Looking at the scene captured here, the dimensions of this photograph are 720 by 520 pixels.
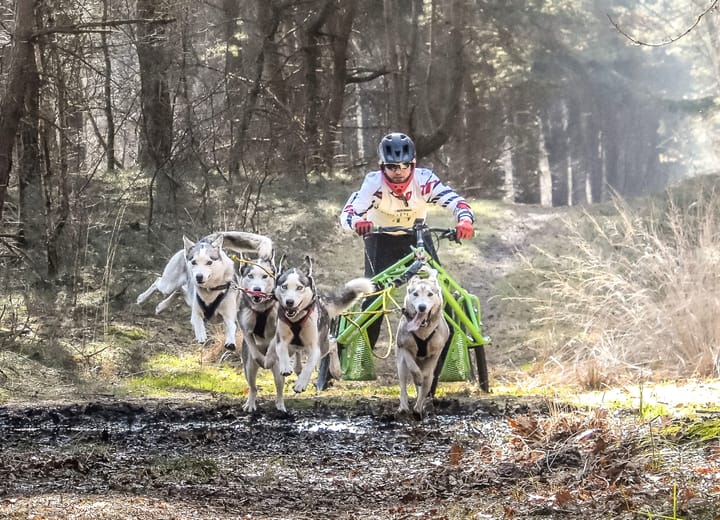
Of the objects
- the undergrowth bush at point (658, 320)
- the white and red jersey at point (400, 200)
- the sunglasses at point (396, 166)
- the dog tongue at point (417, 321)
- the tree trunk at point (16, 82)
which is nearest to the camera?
the dog tongue at point (417, 321)

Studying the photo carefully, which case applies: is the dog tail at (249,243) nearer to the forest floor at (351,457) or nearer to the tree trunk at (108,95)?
the forest floor at (351,457)

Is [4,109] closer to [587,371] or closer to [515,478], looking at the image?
[587,371]

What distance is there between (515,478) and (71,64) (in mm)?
9145

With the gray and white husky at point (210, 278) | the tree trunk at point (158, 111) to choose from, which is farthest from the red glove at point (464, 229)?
the tree trunk at point (158, 111)

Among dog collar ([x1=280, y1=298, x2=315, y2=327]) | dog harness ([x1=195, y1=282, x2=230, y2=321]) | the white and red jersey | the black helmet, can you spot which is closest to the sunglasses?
the black helmet

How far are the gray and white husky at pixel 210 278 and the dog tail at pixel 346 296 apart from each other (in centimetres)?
64

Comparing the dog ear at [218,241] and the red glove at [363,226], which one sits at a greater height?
the red glove at [363,226]

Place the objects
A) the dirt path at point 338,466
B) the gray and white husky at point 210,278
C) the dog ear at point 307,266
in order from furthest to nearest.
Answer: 1. the dog ear at point 307,266
2. the gray and white husky at point 210,278
3. the dirt path at point 338,466

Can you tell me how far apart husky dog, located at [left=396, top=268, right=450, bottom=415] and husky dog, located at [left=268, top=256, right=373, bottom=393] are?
1.15ft

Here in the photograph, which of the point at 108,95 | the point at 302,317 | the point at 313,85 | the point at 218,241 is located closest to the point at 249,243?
the point at 218,241

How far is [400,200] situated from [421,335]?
4.44 feet

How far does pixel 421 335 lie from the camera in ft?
22.0

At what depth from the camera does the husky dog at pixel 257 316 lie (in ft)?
21.4

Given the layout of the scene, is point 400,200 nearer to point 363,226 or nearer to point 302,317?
point 363,226
